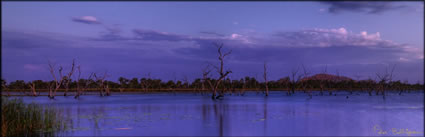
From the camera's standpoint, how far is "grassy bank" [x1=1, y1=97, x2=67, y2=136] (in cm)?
1320

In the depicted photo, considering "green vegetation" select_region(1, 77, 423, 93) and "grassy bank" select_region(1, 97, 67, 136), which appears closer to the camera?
"grassy bank" select_region(1, 97, 67, 136)

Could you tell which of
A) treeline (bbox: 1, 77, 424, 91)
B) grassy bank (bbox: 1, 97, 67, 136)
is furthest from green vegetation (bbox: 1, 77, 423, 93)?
grassy bank (bbox: 1, 97, 67, 136)

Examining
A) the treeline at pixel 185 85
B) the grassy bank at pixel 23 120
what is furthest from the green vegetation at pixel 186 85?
the grassy bank at pixel 23 120

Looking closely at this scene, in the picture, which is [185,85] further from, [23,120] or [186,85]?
[23,120]

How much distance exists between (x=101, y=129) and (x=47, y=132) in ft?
10.3

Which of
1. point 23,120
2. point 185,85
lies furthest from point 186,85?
point 23,120

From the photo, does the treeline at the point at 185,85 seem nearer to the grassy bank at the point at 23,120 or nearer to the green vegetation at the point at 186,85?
the green vegetation at the point at 186,85

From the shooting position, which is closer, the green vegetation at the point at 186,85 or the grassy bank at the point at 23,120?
the grassy bank at the point at 23,120

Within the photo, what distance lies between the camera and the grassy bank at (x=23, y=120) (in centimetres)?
1320

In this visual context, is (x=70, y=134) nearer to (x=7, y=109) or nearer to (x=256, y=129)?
A: (x=7, y=109)

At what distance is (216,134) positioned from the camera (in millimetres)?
15883

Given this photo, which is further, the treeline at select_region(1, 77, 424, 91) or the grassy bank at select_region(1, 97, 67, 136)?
the treeline at select_region(1, 77, 424, 91)

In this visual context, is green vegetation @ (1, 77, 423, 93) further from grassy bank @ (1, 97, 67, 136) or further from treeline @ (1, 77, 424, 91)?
grassy bank @ (1, 97, 67, 136)

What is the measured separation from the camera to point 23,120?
1418 cm
